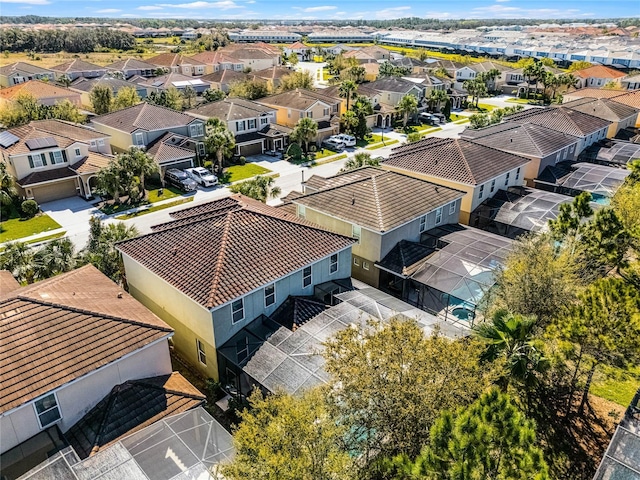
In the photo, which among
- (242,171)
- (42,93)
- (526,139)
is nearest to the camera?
(526,139)

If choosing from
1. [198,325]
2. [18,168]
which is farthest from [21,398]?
[18,168]

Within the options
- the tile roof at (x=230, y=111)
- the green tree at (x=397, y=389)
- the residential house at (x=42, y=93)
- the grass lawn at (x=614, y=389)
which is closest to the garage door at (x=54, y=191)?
the tile roof at (x=230, y=111)

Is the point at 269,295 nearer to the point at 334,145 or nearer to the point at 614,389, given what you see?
the point at 614,389

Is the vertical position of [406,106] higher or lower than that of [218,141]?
lower

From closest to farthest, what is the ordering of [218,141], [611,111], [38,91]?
[218,141]
[611,111]
[38,91]

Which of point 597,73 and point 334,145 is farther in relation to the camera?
point 597,73

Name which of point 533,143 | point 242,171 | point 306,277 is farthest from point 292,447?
point 242,171

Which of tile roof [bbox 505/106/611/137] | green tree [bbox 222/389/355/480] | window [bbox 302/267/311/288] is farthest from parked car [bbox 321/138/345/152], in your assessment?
green tree [bbox 222/389/355/480]
